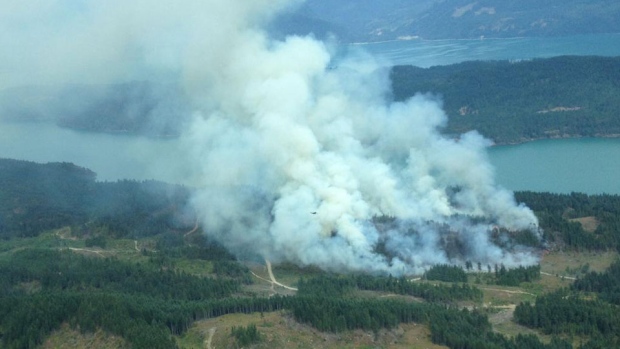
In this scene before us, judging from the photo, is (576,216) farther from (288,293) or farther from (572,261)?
(288,293)

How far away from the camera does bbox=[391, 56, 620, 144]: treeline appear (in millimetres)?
112794

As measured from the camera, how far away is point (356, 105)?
88062 millimetres

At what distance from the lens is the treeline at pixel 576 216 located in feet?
190

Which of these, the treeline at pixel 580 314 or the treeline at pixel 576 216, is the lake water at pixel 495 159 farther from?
the treeline at pixel 580 314

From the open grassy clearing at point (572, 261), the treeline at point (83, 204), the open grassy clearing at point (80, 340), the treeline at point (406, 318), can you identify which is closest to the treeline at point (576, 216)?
the open grassy clearing at point (572, 261)

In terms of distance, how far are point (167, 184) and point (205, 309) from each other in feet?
134

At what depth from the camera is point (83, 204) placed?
81.3 meters

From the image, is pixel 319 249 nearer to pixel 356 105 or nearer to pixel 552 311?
pixel 552 311

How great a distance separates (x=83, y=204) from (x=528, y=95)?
74784 mm

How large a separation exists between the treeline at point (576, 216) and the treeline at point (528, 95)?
4172 cm

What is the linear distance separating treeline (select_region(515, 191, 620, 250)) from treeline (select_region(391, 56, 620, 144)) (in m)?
41.7

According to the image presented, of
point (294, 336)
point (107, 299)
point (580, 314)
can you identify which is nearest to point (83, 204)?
point (107, 299)

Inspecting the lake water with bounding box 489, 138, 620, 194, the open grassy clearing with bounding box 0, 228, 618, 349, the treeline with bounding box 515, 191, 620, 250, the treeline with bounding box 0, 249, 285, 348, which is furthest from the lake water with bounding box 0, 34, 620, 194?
the treeline with bounding box 0, 249, 285, 348

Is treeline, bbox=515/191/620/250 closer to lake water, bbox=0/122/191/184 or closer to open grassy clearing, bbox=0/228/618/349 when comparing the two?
open grassy clearing, bbox=0/228/618/349
